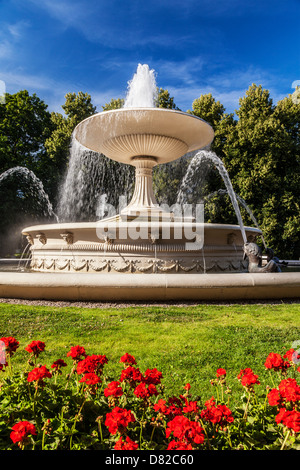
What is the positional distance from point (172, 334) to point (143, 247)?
3.41 metres

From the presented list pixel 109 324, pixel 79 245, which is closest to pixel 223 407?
pixel 109 324

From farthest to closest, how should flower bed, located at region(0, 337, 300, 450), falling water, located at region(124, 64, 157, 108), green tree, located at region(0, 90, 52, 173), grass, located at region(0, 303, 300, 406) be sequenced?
1. green tree, located at region(0, 90, 52, 173)
2. falling water, located at region(124, 64, 157, 108)
3. grass, located at region(0, 303, 300, 406)
4. flower bed, located at region(0, 337, 300, 450)

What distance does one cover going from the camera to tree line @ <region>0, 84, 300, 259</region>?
73.9 ft

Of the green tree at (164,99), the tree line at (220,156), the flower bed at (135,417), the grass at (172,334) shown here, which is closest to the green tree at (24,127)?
the tree line at (220,156)

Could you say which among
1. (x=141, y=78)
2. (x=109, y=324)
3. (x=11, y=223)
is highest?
(x=141, y=78)

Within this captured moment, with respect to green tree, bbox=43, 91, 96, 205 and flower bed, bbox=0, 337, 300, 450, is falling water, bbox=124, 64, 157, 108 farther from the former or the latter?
green tree, bbox=43, 91, 96, 205

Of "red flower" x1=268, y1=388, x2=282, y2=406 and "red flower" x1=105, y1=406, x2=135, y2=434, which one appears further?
"red flower" x1=268, y1=388, x2=282, y2=406

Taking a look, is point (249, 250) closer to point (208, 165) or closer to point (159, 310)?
point (159, 310)

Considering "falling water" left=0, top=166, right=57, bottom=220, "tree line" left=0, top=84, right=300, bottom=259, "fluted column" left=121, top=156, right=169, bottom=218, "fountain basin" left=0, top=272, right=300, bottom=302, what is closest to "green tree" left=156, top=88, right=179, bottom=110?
"tree line" left=0, top=84, right=300, bottom=259

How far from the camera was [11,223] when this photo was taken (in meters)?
23.7

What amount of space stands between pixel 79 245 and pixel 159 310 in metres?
3.28

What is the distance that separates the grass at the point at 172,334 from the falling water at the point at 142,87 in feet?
30.2

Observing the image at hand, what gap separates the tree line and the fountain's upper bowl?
40.0 ft
